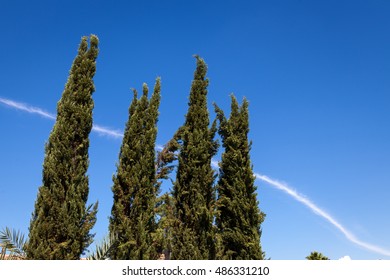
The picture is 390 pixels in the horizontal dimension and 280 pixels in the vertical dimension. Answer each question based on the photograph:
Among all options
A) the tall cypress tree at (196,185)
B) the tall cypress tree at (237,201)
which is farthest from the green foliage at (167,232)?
the tall cypress tree at (237,201)

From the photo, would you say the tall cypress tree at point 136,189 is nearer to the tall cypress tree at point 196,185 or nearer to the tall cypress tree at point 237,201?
the tall cypress tree at point 196,185

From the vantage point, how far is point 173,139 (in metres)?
23.9

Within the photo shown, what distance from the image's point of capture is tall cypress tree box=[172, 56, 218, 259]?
17.7 metres

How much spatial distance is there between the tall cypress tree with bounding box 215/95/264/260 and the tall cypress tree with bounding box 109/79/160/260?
3667 millimetres

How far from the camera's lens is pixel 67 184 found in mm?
15914

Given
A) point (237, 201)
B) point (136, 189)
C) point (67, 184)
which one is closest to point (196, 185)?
point (237, 201)

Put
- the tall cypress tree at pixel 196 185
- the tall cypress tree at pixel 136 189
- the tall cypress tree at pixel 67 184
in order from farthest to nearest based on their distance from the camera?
the tall cypress tree at pixel 196 185 → the tall cypress tree at pixel 136 189 → the tall cypress tree at pixel 67 184

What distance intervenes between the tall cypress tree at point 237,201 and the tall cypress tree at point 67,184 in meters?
6.54

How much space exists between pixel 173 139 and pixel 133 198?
23.1 feet

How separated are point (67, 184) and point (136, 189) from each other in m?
3.00

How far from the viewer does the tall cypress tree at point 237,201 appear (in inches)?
740
